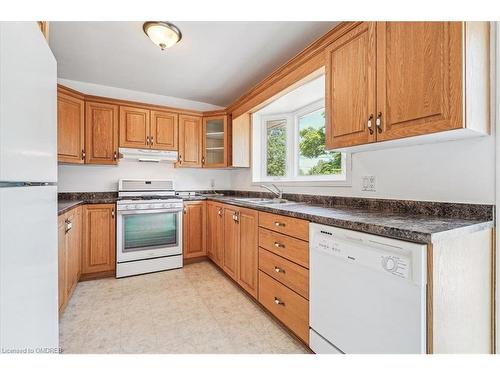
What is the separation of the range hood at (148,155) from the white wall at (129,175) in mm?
219

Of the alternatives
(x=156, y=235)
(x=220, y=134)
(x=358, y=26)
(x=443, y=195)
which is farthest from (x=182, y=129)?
(x=443, y=195)

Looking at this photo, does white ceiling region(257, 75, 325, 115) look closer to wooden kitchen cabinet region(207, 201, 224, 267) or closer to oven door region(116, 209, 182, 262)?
wooden kitchen cabinet region(207, 201, 224, 267)

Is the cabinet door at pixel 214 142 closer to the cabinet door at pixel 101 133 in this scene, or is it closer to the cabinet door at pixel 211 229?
the cabinet door at pixel 211 229

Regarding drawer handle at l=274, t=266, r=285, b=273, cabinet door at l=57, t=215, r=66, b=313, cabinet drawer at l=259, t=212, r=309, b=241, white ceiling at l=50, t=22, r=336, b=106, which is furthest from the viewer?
white ceiling at l=50, t=22, r=336, b=106

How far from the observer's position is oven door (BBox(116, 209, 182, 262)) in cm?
282

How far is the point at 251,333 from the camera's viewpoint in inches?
68.9

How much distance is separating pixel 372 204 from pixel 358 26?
46.5 inches

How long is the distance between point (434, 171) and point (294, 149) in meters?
1.78

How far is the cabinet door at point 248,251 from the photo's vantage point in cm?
210

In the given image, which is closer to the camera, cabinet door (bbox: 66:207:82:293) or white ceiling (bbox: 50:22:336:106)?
white ceiling (bbox: 50:22:336:106)

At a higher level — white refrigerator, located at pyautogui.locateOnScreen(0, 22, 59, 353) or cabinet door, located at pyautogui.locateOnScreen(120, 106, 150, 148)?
cabinet door, located at pyautogui.locateOnScreen(120, 106, 150, 148)

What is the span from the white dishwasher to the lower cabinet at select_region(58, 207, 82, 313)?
1.92 meters

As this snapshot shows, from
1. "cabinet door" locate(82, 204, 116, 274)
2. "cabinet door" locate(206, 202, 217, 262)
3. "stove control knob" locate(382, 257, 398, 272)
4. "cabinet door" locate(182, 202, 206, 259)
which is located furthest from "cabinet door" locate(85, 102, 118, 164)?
"stove control knob" locate(382, 257, 398, 272)

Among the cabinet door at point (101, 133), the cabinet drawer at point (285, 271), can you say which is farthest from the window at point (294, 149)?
the cabinet door at point (101, 133)
